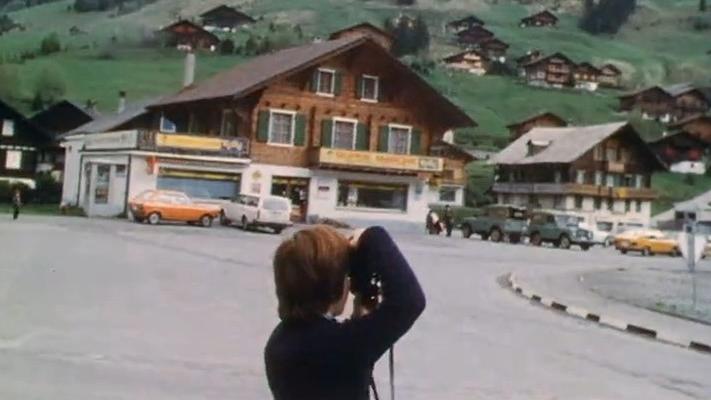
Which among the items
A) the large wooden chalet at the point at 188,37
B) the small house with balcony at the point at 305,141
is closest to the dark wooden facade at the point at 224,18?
the large wooden chalet at the point at 188,37

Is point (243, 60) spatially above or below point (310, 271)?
above

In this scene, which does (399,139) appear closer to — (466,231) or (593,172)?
(466,231)

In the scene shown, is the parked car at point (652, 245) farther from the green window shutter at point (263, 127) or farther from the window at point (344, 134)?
the green window shutter at point (263, 127)

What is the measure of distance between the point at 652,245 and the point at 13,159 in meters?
44.7

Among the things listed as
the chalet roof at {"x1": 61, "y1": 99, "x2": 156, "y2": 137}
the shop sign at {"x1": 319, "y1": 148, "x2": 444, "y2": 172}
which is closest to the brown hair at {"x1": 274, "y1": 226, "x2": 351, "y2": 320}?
the shop sign at {"x1": 319, "y1": 148, "x2": 444, "y2": 172}

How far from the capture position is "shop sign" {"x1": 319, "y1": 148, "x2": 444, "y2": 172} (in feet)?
204

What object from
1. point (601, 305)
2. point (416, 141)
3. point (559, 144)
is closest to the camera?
point (601, 305)

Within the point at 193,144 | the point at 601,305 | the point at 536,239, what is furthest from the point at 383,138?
the point at 601,305

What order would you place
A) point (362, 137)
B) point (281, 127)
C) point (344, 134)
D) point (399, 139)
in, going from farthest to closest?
point (399, 139), point (362, 137), point (344, 134), point (281, 127)

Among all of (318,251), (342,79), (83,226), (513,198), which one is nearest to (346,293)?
(318,251)

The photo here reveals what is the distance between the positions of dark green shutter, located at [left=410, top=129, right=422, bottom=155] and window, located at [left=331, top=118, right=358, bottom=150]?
12.2ft

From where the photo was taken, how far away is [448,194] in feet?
320

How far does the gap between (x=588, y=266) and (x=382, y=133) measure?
26758 millimetres

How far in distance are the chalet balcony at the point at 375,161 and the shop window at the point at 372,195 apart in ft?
3.95
